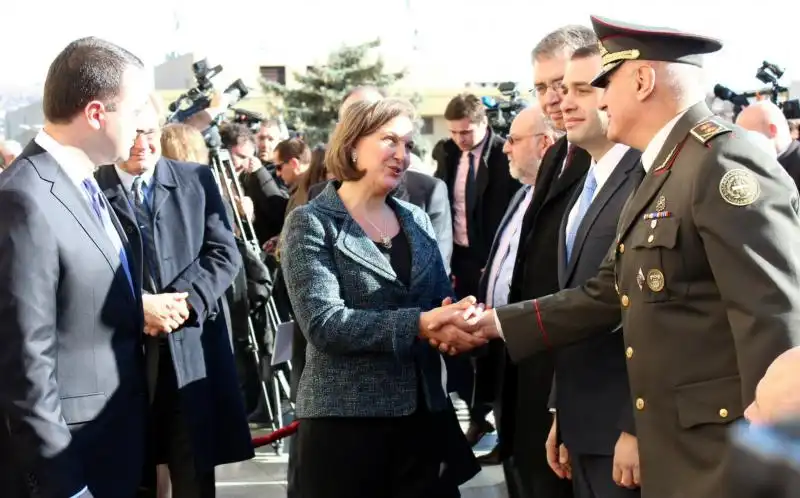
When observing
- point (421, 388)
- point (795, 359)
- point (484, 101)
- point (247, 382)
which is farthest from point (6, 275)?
point (484, 101)

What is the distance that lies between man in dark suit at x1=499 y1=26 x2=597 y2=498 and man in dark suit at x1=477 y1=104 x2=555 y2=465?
26 cm

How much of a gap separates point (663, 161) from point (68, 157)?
64.5 inches

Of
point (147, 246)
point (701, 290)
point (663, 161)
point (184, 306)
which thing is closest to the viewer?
point (701, 290)

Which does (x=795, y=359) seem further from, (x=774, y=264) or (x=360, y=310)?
(x=360, y=310)

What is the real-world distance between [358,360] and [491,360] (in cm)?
89

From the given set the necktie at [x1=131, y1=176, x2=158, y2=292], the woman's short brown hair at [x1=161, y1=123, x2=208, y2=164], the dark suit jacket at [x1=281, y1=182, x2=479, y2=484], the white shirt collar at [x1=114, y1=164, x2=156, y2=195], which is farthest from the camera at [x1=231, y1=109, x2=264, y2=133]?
the dark suit jacket at [x1=281, y1=182, x2=479, y2=484]

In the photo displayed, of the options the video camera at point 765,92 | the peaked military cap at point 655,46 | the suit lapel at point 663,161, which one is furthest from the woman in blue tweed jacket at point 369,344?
the video camera at point 765,92

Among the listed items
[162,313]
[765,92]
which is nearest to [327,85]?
[765,92]

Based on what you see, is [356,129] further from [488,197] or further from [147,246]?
[488,197]

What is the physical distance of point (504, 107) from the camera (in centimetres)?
830

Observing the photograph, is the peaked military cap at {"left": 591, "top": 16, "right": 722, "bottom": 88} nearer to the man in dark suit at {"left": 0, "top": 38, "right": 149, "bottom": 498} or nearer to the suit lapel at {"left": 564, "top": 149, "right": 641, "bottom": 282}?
the suit lapel at {"left": 564, "top": 149, "right": 641, "bottom": 282}

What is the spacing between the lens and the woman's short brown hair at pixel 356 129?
3.54 metres

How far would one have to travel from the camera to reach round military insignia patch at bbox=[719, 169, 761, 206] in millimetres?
2234

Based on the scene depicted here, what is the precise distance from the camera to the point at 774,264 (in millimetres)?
2180
